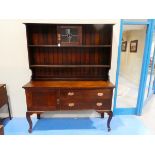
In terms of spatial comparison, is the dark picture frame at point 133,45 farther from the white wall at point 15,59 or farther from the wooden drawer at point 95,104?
the wooden drawer at point 95,104

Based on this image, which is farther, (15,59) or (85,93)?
(15,59)

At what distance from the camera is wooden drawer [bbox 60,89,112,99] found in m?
2.21

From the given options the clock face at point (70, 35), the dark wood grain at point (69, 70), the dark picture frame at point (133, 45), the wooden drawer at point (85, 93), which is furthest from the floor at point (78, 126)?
the dark picture frame at point (133, 45)

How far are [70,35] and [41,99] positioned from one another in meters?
1.15

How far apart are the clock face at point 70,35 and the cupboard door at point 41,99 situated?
2.84 ft

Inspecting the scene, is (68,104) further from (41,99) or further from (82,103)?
(41,99)

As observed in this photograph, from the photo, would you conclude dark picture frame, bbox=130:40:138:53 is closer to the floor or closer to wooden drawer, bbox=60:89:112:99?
the floor

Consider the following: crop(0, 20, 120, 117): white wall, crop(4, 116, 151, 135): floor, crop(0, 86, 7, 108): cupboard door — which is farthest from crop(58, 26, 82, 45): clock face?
crop(4, 116, 151, 135): floor

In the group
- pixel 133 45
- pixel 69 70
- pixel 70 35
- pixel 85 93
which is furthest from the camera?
pixel 133 45

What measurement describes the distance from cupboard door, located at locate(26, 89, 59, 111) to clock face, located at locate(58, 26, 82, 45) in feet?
2.84

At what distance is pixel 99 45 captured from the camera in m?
2.35

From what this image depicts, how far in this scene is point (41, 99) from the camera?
87.7 inches

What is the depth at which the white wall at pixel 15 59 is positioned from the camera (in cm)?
245

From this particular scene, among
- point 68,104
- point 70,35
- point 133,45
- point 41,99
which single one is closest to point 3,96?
point 41,99
